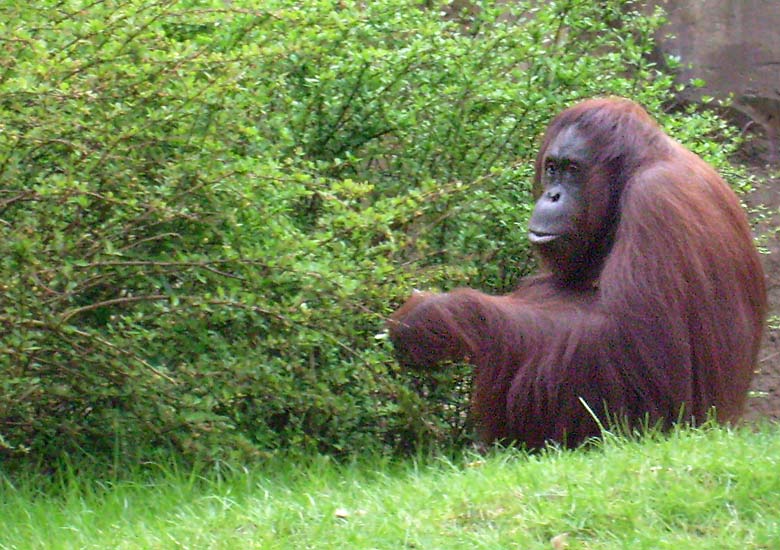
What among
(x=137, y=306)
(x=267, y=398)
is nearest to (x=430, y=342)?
(x=267, y=398)

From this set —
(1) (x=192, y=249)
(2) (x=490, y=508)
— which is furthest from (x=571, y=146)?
(2) (x=490, y=508)

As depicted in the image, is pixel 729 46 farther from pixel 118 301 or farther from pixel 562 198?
pixel 118 301

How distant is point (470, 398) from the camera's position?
5.05 metres

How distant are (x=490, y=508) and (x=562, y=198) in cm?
180

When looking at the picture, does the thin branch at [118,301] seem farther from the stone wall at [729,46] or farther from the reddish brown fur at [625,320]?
the stone wall at [729,46]

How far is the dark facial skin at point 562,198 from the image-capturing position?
4586 millimetres

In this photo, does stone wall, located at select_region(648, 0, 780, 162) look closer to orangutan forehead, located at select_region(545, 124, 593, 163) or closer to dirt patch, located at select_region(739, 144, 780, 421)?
dirt patch, located at select_region(739, 144, 780, 421)

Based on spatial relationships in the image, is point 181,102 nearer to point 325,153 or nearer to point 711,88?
point 325,153

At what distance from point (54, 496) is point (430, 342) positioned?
1.42 m

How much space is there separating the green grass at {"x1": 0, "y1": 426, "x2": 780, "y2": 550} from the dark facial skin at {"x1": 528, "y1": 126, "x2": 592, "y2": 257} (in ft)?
3.18

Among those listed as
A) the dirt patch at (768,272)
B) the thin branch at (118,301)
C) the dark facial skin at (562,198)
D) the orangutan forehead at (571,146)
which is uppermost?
the orangutan forehead at (571,146)

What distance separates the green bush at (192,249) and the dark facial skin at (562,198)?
37 cm

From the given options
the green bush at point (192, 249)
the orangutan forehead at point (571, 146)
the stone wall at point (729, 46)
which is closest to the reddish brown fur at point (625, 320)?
the orangutan forehead at point (571, 146)

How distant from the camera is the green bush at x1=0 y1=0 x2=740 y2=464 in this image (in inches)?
154
